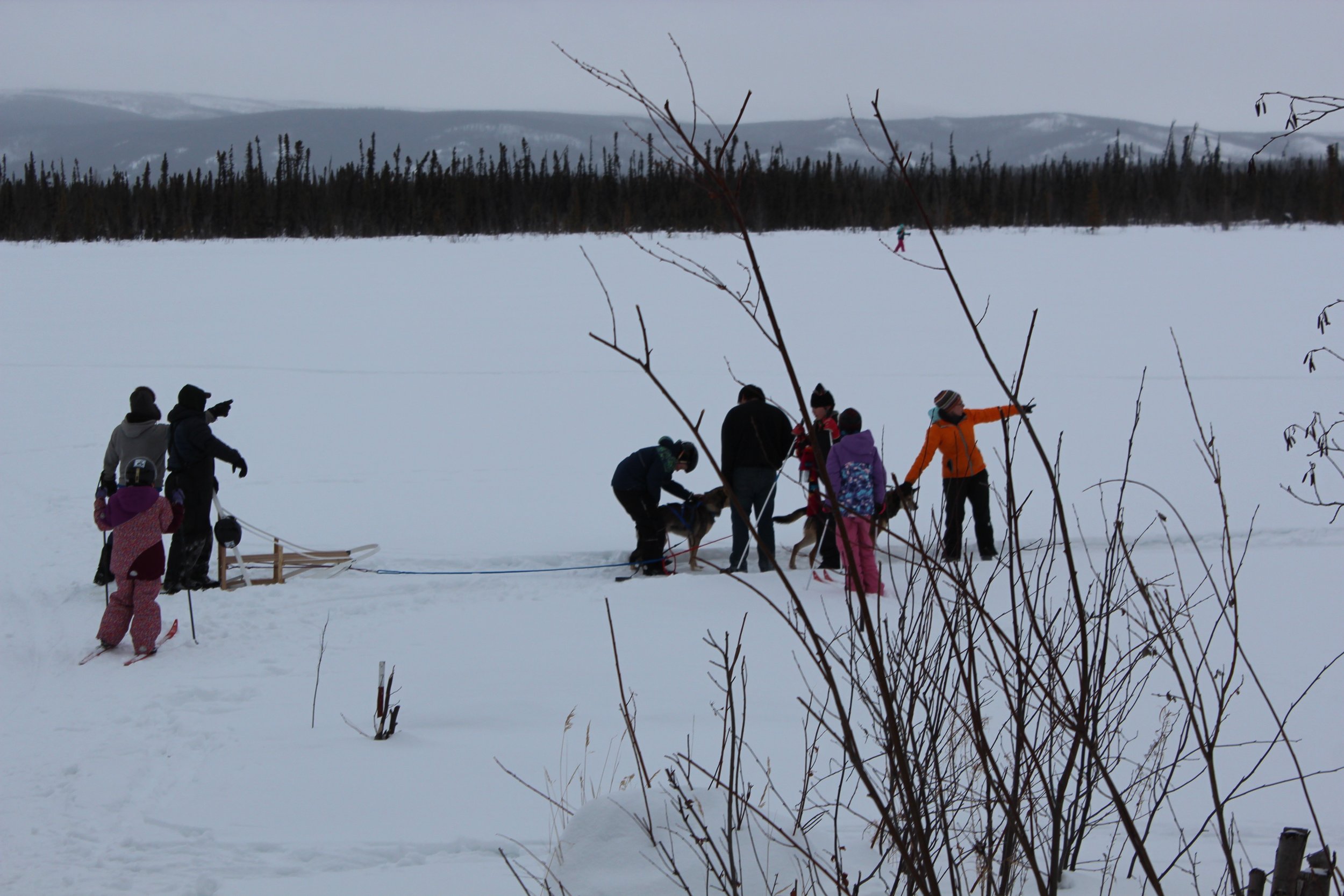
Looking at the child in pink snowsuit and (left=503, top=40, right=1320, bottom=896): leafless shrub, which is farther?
the child in pink snowsuit

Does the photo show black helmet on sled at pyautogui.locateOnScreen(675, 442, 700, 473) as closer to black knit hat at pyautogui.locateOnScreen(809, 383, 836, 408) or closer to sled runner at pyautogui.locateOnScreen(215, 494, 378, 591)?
black knit hat at pyautogui.locateOnScreen(809, 383, 836, 408)

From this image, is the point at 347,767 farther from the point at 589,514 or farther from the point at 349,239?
the point at 349,239

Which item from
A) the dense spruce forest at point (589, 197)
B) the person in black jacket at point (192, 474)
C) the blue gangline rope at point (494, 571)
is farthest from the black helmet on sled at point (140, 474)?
the dense spruce forest at point (589, 197)

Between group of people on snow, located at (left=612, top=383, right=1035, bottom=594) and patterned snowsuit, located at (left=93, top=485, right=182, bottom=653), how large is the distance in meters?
3.04

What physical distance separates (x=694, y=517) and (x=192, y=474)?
139 inches

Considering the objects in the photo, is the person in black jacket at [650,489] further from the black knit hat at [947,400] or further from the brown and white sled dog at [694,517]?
the black knit hat at [947,400]

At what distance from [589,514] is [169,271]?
15899 mm

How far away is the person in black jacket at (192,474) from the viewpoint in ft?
21.9

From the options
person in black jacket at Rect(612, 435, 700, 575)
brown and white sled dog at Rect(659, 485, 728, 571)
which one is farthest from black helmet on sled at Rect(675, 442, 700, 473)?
brown and white sled dog at Rect(659, 485, 728, 571)

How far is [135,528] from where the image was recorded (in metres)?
5.41

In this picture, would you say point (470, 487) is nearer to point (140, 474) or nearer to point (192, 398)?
point (192, 398)

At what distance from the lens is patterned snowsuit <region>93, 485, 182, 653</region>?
5402 millimetres

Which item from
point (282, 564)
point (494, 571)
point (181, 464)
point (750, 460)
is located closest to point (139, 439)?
point (181, 464)

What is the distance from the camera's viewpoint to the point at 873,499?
6.13m
